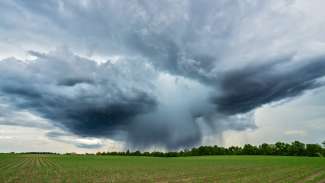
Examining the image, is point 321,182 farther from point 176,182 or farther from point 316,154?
point 316,154

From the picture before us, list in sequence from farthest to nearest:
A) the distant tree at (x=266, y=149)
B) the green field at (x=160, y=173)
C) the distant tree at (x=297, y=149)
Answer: the distant tree at (x=266, y=149) → the distant tree at (x=297, y=149) → the green field at (x=160, y=173)

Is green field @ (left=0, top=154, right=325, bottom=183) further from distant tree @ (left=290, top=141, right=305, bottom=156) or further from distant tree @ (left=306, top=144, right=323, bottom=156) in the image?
distant tree @ (left=290, top=141, right=305, bottom=156)

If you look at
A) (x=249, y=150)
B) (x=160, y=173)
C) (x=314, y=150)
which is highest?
(x=249, y=150)

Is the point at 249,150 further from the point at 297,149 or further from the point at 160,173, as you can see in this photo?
the point at 160,173

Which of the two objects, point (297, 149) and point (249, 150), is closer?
point (297, 149)

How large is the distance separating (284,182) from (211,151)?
169874mm

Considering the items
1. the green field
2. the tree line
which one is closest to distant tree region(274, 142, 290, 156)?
the tree line

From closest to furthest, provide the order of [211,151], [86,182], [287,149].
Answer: [86,182] → [287,149] → [211,151]

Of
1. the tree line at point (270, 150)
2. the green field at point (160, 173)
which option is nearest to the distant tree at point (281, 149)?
the tree line at point (270, 150)

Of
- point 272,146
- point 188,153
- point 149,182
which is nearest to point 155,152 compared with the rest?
point 188,153

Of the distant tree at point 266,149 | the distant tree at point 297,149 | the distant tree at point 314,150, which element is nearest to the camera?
the distant tree at point 314,150

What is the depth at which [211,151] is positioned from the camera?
635 ft

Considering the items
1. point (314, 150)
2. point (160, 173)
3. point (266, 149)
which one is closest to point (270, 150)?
point (266, 149)

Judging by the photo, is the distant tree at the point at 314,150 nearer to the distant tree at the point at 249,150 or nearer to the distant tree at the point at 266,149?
the distant tree at the point at 266,149
